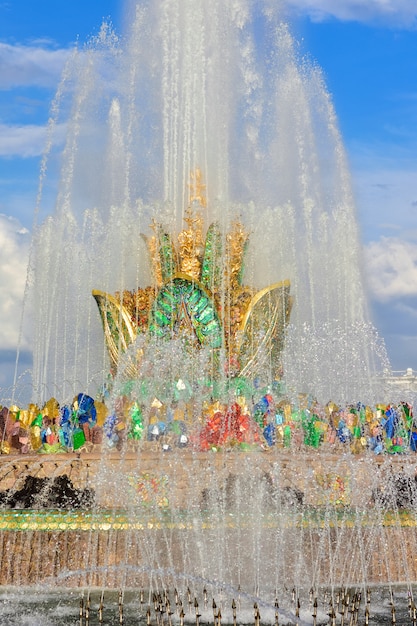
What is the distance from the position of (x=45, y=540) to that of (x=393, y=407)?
277 inches

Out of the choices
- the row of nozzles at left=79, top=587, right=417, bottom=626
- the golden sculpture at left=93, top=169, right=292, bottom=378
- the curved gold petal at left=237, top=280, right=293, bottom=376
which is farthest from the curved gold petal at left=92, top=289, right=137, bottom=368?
the row of nozzles at left=79, top=587, right=417, bottom=626

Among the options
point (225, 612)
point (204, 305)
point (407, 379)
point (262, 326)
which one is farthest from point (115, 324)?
point (407, 379)

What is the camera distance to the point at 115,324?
59.7ft

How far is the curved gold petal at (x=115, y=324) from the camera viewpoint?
59.3 feet

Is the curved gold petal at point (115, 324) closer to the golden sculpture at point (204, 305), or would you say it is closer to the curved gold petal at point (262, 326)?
the golden sculpture at point (204, 305)

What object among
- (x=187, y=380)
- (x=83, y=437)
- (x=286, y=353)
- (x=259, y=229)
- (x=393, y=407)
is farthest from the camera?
(x=259, y=229)

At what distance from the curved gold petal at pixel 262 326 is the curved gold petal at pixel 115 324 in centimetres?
234

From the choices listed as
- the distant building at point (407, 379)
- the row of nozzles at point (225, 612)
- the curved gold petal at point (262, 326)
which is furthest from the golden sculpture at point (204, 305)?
the distant building at point (407, 379)

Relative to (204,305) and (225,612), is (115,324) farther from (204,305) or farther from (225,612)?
(225,612)

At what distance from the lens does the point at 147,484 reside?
12625mm

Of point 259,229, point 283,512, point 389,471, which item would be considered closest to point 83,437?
point 283,512

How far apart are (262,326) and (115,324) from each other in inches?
122

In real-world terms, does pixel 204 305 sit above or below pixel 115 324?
above

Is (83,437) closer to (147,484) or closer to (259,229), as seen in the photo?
(147,484)
